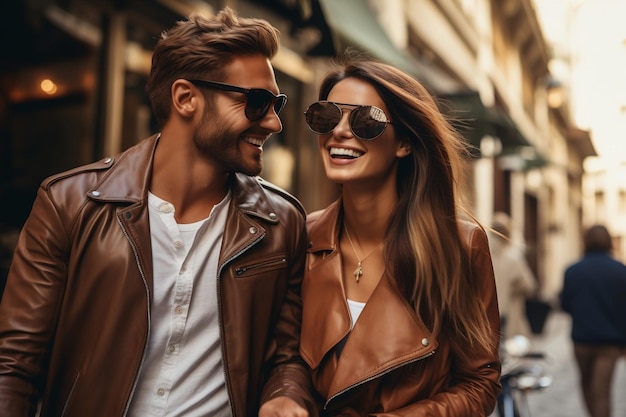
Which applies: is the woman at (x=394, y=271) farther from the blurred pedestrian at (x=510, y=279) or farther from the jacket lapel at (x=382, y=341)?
the blurred pedestrian at (x=510, y=279)

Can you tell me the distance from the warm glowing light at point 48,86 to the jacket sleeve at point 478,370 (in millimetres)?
4075

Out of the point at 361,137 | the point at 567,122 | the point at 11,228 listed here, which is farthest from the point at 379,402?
the point at 567,122

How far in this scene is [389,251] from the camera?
2.45 m

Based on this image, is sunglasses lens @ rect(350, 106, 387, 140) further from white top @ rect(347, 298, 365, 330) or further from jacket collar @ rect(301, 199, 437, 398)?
white top @ rect(347, 298, 365, 330)

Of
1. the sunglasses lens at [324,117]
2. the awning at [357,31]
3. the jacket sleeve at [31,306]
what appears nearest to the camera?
the jacket sleeve at [31,306]

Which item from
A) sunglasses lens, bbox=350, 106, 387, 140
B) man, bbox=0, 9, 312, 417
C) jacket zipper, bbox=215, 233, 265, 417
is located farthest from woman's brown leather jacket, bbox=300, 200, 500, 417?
sunglasses lens, bbox=350, 106, 387, 140

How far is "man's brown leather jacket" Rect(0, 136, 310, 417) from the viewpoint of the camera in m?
2.16

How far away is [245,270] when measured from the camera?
7.89 ft

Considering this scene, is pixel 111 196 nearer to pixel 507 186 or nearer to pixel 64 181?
pixel 64 181

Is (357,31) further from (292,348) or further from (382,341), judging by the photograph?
(382,341)

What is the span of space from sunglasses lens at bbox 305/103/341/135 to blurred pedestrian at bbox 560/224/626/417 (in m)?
5.60

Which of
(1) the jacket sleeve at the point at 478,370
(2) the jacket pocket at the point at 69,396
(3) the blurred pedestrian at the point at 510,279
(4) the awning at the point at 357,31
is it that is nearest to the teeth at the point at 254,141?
(1) the jacket sleeve at the point at 478,370

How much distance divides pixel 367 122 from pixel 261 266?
2.01 ft

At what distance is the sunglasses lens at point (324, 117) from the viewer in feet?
8.05
